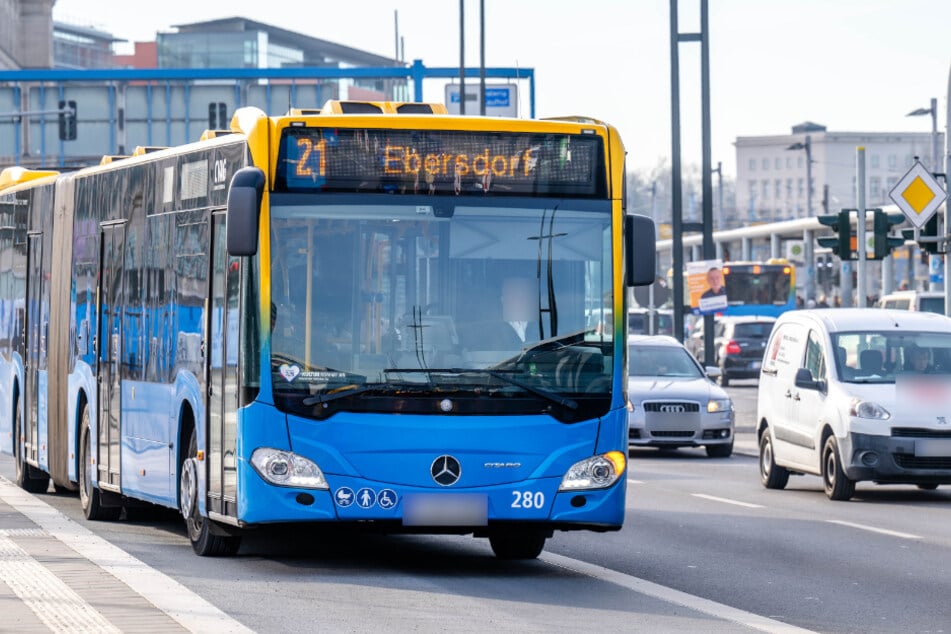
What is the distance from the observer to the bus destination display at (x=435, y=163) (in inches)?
438

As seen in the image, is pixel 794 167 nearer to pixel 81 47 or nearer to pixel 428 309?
pixel 81 47

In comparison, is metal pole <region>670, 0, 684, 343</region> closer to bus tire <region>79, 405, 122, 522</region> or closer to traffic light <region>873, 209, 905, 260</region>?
traffic light <region>873, 209, 905, 260</region>

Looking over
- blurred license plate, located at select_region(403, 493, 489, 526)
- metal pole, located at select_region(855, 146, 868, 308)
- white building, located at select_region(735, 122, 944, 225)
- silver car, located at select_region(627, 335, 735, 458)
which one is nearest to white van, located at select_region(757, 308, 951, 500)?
silver car, located at select_region(627, 335, 735, 458)

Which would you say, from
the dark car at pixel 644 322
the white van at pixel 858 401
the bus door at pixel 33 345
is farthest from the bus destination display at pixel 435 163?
the dark car at pixel 644 322

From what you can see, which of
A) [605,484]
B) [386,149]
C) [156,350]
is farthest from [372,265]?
[156,350]

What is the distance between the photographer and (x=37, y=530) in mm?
13609

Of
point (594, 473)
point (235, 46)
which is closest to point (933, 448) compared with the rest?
point (594, 473)

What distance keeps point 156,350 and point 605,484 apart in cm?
357

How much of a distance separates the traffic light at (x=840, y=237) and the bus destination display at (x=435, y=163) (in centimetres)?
1632

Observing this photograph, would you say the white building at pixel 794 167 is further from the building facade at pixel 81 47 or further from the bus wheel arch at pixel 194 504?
the bus wheel arch at pixel 194 504

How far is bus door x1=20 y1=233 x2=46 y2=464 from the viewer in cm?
1753

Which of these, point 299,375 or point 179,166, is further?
point 179,166

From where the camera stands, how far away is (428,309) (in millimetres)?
10961

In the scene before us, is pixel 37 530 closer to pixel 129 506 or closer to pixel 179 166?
pixel 129 506
